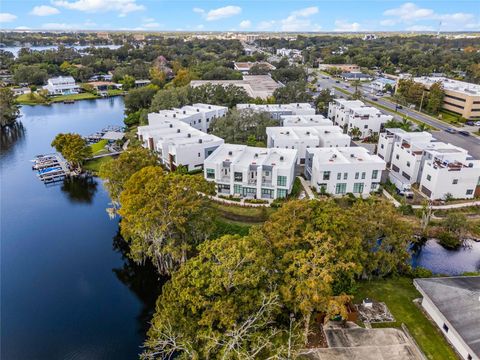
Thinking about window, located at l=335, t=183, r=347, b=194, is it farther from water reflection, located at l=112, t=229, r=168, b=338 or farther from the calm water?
the calm water

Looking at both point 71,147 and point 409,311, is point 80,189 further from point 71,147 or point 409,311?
point 409,311

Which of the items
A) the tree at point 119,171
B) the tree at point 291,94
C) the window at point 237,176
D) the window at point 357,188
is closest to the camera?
the tree at point 119,171

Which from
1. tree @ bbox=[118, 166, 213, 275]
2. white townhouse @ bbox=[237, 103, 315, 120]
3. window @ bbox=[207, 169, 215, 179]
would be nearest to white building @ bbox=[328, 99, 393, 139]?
white townhouse @ bbox=[237, 103, 315, 120]

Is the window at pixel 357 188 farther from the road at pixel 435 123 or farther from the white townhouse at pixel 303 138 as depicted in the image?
the road at pixel 435 123

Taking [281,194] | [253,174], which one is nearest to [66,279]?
[253,174]

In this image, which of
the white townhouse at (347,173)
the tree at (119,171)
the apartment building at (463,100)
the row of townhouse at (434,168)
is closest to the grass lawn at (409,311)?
the white townhouse at (347,173)

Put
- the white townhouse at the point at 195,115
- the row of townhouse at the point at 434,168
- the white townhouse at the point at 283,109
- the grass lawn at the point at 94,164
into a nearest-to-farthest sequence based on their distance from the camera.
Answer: the row of townhouse at the point at 434,168, the grass lawn at the point at 94,164, the white townhouse at the point at 195,115, the white townhouse at the point at 283,109

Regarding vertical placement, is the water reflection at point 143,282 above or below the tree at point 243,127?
below
